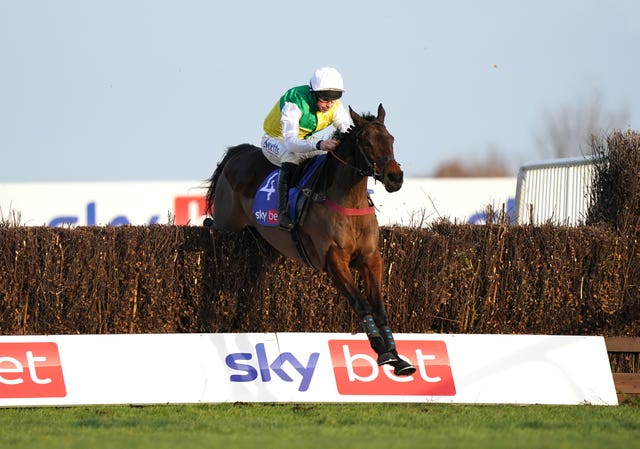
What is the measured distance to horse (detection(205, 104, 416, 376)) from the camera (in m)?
8.11

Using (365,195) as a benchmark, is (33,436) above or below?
below

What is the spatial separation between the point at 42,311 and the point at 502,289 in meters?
4.01

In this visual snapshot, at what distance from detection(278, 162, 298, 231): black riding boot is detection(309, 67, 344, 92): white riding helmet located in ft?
2.35

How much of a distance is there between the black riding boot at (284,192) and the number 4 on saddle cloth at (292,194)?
0.14 ft

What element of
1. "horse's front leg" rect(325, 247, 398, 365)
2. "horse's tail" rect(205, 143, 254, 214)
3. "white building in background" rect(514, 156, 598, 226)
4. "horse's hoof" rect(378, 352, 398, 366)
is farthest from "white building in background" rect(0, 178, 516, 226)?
"horse's hoof" rect(378, 352, 398, 366)

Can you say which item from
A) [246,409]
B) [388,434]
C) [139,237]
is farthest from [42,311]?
[388,434]

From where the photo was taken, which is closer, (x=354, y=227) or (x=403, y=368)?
(x=403, y=368)

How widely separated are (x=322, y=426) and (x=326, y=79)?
3.03 meters

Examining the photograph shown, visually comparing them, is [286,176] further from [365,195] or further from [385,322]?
[385,322]

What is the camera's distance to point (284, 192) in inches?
364

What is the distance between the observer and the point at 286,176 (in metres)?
9.29

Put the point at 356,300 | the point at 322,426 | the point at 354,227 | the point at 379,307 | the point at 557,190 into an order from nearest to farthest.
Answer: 1. the point at 322,426
2. the point at 356,300
3. the point at 379,307
4. the point at 354,227
5. the point at 557,190

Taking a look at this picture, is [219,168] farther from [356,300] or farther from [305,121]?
[356,300]

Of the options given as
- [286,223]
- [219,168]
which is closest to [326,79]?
[286,223]
